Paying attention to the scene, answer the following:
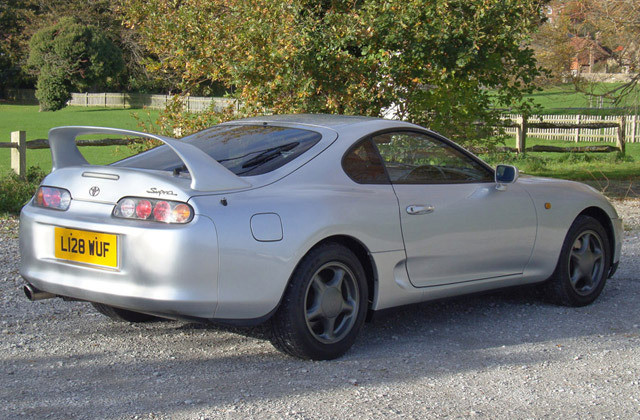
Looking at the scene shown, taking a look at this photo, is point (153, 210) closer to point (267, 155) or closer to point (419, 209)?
point (267, 155)

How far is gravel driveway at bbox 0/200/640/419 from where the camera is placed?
12.8 ft

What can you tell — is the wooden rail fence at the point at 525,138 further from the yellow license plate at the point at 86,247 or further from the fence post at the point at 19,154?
the yellow license plate at the point at 86,247

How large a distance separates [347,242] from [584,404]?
1612 mm

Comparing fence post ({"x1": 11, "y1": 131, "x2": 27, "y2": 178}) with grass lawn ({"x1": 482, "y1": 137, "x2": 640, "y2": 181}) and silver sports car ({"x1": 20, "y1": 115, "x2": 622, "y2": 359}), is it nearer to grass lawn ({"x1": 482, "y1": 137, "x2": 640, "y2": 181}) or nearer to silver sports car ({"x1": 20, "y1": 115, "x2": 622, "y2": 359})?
silver sports car ({"x1": 20, "y1": 115, "x2": 622, "y2": 359})

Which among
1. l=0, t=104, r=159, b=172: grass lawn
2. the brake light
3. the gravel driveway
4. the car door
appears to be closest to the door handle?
the car door

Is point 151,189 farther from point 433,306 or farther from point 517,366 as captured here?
point 433,306

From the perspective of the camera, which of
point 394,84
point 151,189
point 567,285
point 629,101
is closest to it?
point 151,189

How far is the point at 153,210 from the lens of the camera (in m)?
4.20

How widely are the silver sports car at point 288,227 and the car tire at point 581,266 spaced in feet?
0.68

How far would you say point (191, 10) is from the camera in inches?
420

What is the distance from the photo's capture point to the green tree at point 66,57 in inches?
2265

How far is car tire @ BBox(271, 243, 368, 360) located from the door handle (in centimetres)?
54

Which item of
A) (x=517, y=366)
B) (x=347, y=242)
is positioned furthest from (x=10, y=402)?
(x=517, y=366)

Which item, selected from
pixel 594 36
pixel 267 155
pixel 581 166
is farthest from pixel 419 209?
pixel 581 166
